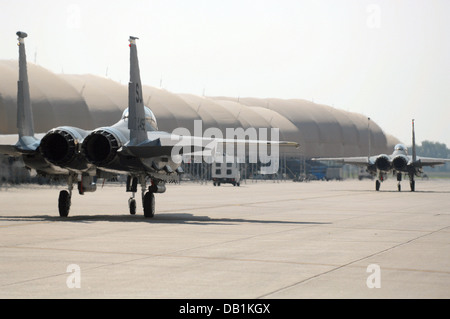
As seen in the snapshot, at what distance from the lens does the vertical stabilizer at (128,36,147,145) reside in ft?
72.7

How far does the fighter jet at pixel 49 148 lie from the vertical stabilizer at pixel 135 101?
1.62 metres

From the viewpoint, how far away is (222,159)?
243 ft

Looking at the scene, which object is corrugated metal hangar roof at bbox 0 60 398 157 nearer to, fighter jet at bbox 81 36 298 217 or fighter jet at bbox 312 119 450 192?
fighter jet at bbox 312 119 450 192

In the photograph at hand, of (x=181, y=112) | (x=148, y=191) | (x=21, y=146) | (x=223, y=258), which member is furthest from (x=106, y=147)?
(x=181, y=112)

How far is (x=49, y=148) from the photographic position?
70.3 feet

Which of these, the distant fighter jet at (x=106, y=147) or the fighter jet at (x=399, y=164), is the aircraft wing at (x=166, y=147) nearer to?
the distant fighter jet at (x=106, y=147)

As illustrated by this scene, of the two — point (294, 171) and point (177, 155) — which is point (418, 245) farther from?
point (294, 171)

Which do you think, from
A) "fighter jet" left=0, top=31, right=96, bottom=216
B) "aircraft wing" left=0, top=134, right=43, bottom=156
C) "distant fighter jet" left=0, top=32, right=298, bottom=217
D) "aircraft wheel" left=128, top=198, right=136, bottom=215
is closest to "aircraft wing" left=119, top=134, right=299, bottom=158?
"distant fighter jet" left=0, top=32, right=298, bottom=217

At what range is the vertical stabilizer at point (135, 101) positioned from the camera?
72.7 ft

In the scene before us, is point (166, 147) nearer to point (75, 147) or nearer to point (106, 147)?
point (106, 147)

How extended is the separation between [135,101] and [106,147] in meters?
1.89
